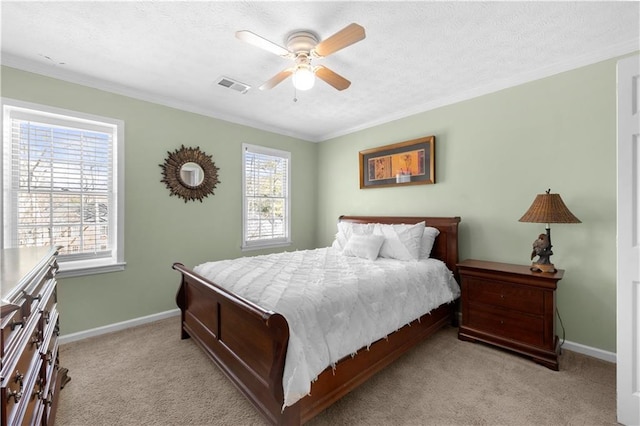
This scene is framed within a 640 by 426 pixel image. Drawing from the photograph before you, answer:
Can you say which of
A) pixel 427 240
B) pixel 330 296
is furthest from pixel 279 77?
pixel 427 240

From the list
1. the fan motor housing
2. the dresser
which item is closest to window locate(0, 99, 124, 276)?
the dresser

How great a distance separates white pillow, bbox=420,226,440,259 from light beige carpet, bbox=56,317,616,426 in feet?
3.16

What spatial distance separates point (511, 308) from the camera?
2525 mm

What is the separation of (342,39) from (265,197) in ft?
9.67

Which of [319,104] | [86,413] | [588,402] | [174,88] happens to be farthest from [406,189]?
[86,413]

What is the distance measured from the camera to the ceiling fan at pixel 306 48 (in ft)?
5.91

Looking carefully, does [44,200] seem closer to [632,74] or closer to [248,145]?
[248,145]

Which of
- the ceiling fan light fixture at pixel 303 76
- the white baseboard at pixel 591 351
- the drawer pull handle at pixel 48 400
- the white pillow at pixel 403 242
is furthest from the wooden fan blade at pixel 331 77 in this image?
the white baseboard at pixel 591 351

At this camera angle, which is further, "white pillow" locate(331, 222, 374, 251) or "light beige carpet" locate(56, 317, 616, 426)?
"white pillow" locate(331, 222, 374, 251)

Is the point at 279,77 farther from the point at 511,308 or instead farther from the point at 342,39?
the point at 511,308

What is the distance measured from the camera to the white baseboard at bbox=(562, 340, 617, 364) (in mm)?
2402

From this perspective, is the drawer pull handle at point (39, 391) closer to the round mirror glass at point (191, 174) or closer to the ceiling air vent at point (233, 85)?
the round mirror glass at point (191, 174)

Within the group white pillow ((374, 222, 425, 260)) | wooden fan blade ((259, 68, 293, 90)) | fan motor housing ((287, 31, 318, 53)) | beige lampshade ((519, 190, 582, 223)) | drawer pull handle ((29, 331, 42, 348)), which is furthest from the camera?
white pillow ((374, 222, 425, 260))

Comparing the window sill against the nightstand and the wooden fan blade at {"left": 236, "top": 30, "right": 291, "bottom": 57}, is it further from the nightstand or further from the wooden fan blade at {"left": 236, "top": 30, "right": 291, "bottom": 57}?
the nightstand
